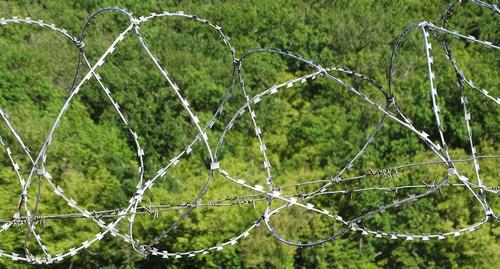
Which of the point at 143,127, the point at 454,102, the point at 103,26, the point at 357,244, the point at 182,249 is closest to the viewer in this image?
the point at 182,249

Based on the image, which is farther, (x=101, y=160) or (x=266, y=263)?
(x=101, y=160)

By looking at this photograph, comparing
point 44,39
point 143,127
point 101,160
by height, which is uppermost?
point 44,39

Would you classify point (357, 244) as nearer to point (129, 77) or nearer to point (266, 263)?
point (266, 263)

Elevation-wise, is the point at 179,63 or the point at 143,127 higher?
the point at 179,63

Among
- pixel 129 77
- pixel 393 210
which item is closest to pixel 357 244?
pixel 393 210

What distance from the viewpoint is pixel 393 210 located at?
18.4 meters

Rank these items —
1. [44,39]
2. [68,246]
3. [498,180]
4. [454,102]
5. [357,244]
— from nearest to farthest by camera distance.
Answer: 1. [68,246]
2. [357,244]
3. [498,180]
4. [454,102]
5. [44,39]

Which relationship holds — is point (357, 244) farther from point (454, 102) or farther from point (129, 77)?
point (129, 77)

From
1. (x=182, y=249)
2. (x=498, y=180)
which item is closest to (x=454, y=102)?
(x=498, y=180)

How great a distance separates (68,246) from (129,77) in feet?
30.6

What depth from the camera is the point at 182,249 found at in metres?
16.4

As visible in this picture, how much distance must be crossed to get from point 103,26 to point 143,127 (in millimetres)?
6814

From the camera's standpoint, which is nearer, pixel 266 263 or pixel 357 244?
pixel 266 263

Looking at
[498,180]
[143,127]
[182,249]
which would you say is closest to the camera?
[182,249]
